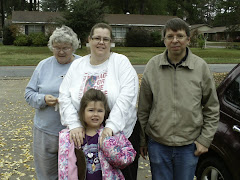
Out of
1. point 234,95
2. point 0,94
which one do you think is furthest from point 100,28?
point 0,94

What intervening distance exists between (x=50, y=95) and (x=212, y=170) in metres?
1.96

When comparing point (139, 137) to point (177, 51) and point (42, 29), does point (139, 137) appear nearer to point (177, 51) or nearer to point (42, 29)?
point (177, 51)

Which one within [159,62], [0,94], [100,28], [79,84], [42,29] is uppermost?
[42,29]

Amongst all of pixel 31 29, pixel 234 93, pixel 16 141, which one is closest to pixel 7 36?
pixel 31 29

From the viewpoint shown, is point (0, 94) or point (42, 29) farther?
point (42, 29)

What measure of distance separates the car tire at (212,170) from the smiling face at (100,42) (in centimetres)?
176

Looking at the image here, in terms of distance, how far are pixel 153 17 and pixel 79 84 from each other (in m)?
47.2

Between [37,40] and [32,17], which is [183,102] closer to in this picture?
[37,40]

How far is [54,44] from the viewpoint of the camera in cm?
279

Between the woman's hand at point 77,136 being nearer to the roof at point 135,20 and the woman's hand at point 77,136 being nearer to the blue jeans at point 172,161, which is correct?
the blue jeans at point 172,161

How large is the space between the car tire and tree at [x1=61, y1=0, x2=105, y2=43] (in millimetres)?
27606

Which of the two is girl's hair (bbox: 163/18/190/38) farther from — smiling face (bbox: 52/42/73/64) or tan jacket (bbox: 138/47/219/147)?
smiling face (bbox: 52/42/73/64)

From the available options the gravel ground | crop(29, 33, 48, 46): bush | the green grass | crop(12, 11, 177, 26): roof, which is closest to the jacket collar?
the gravel ground

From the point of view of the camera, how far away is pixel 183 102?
2.31 m
